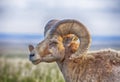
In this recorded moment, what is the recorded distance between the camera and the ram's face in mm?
Result: 16219

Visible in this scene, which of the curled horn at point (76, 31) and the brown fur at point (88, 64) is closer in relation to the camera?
the brown fur at point (88, 64)

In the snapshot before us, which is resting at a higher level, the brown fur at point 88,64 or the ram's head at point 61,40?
the ram's head at point 61,40

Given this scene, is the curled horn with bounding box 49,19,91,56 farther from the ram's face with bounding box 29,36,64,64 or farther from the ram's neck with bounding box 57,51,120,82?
the ram's neck with bounding box 57,51,120,82

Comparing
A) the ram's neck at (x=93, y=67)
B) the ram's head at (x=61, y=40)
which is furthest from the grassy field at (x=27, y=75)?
the ram's head at (x=61, y=40)

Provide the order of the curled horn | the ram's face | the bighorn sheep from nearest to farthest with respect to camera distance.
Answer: the ram's face, the bighorn sheep, the curled horn

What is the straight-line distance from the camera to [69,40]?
16844mm

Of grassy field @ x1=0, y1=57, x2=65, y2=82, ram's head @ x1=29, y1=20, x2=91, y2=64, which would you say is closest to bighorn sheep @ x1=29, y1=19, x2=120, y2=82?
ram's head @ x1=29, y1=20, x2=91, y2=64

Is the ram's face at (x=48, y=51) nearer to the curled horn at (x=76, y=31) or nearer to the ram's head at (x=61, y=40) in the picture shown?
the ram's head at (x=61, y=40)

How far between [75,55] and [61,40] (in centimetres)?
51

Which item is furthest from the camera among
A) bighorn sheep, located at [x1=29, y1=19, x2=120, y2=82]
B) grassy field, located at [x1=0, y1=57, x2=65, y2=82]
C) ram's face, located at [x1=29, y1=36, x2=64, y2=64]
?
grassy field, located at [x1=0, y1=57, x2=65, y2=82]

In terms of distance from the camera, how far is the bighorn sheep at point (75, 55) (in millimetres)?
16406

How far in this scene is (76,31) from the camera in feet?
55.0

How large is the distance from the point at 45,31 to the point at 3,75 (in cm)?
876

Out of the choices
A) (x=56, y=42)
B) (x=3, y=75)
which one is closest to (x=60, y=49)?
(x=56, y=42)
